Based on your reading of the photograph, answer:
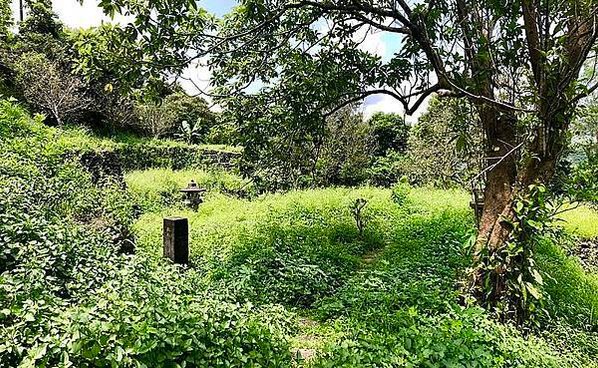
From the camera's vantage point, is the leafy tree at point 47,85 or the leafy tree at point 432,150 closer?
the leafy tree at point 432,150

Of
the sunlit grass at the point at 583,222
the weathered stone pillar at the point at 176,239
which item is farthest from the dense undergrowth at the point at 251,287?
the sunlit grass at the point at 583,222

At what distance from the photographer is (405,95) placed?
4.89 meters

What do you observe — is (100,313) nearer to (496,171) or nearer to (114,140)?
(496,171)

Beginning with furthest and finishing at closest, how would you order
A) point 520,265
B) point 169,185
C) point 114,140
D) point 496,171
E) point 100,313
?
point 114,140
point 169,185
point 496,171
point 520,265
point 100,313

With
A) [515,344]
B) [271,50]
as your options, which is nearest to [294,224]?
[271,50]

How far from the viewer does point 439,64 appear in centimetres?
402

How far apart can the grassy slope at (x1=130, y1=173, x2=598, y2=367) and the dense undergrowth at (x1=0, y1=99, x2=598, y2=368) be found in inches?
0.7

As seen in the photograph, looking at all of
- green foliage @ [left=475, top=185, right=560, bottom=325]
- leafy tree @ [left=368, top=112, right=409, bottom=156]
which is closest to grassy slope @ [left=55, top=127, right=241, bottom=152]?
leafy tree @ [left=368, top=112, right=409, bottom=156]

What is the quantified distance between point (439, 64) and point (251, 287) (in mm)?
2755

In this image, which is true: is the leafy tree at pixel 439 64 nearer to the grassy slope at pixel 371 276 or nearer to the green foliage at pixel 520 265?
the green foliage at pixel 520 265

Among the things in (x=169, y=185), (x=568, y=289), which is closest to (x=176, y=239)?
(x=568, y=289)

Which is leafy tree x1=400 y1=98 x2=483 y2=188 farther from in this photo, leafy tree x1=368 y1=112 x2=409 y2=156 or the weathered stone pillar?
the weathered stone pillar

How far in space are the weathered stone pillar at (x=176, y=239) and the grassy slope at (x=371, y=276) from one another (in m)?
0.40

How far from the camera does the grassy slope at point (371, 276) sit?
2729mm
